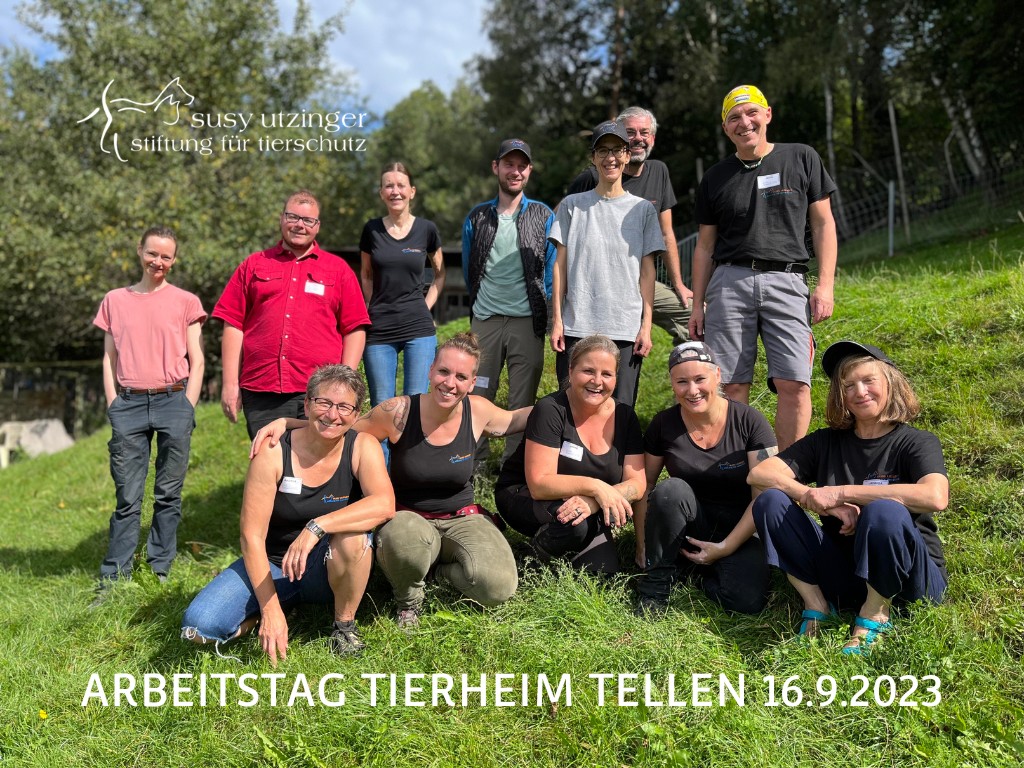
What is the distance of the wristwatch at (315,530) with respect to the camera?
11.3 ft

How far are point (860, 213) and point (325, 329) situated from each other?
15343 mm

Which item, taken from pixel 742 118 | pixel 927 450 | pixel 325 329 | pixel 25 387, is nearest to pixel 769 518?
pixel 927 450

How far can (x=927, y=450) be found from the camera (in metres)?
3.25

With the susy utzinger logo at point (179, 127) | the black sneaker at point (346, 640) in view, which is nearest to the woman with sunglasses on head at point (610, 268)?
the black sneaker at point (346, 640)

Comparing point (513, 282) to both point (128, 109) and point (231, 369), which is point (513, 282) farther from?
point (128, 109)

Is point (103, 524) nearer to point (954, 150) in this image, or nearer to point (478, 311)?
point (478, 311)

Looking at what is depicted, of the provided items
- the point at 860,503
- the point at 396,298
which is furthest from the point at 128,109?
the point at 860,503

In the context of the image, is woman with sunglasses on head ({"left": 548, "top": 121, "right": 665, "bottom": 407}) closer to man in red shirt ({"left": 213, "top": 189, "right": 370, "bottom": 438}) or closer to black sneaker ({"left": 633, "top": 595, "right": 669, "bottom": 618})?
black sneaker ({"left": 633, "top": 595, "right": 669, "bottom": 618})

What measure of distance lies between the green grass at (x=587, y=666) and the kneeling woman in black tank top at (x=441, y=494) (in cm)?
17

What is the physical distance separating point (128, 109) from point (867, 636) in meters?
16.8

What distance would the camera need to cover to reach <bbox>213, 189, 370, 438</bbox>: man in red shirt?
179 inches

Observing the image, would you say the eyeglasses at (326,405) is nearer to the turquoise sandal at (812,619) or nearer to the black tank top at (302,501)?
the black tank top at (302,501)

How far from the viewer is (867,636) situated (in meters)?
3.16

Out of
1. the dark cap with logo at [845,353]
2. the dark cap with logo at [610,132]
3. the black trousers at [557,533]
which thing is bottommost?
the black trousers at [557,533]
